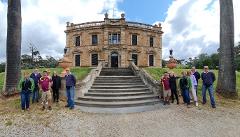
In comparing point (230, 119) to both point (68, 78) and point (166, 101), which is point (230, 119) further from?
point (68, 78)

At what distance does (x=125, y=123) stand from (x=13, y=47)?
7584mm

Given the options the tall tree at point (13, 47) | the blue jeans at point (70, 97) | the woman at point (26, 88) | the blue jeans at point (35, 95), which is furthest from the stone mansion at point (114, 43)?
the woman at point (26, 88)

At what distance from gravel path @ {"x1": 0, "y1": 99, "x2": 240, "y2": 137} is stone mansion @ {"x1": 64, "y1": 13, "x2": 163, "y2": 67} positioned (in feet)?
82.5

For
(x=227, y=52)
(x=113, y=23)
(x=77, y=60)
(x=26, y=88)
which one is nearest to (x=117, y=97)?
(x=26, y=88)

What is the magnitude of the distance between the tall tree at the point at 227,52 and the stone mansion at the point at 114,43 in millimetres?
22746

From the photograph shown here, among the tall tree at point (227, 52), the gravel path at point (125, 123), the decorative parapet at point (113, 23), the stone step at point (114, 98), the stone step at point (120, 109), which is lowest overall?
the gravel path at point (125, 123)

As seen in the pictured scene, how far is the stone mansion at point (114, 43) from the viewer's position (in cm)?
3578

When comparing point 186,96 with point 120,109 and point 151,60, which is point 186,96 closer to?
point 120,109

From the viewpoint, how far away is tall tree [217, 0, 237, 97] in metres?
12.5

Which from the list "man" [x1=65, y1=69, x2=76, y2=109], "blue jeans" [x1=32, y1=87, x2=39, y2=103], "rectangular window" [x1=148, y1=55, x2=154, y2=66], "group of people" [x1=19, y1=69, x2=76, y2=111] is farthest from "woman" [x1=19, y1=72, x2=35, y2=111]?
"rectangular window" [x1=148, y1=55, x2=154, y2=66]

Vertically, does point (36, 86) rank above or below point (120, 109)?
above

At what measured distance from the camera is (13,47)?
12.3 m

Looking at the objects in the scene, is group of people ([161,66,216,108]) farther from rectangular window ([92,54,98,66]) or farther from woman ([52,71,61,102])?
rectangular window ([92,54,98,66])

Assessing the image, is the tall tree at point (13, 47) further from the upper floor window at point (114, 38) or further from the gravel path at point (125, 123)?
the upper floor window at point (114, 38)
